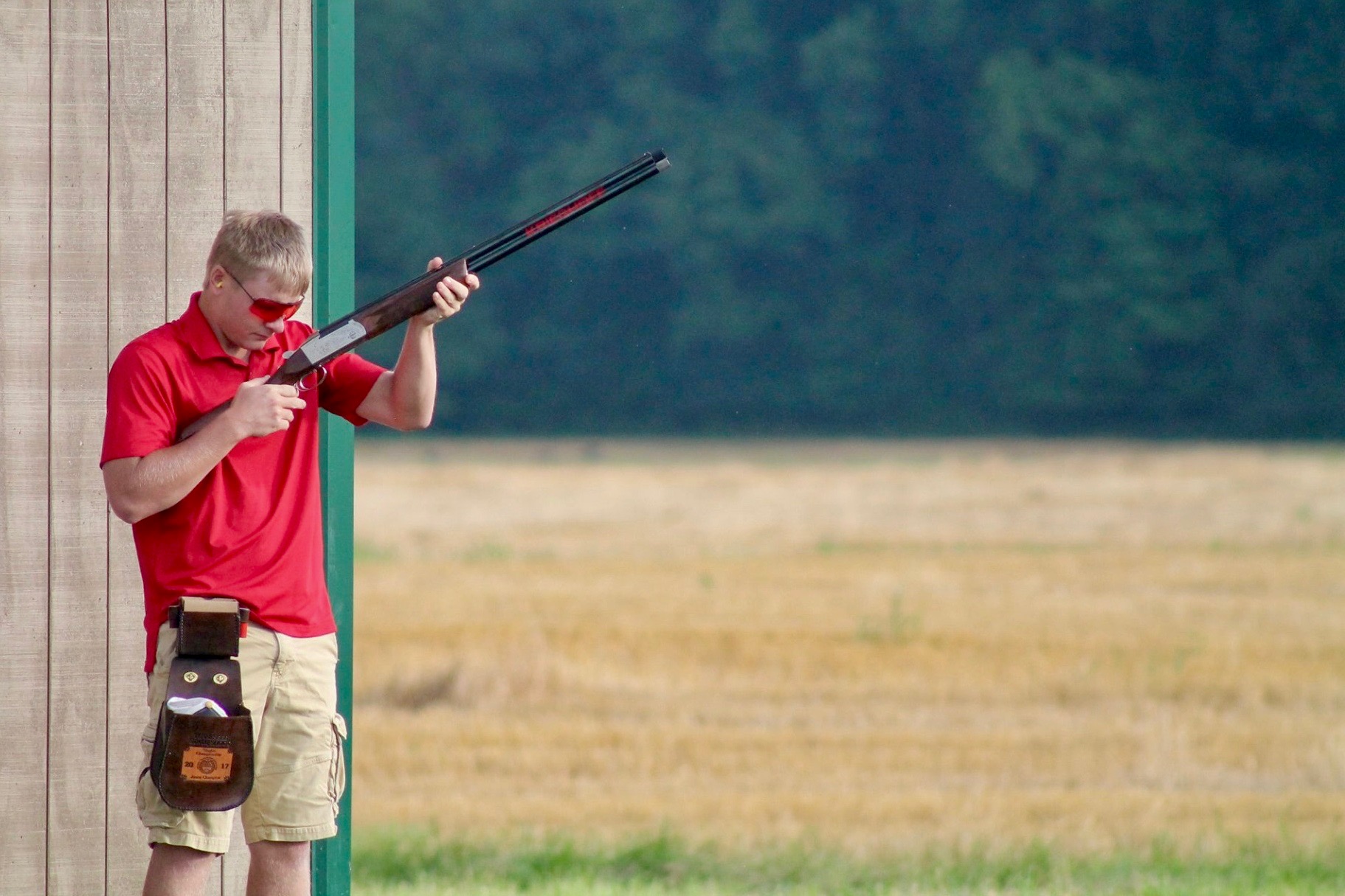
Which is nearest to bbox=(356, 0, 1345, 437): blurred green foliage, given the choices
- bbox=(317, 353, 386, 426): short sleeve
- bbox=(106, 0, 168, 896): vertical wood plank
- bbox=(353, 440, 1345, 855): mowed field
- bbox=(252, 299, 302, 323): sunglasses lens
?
bbox=(353, 440, 1345, 855): mowed field

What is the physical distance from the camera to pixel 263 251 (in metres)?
2.85

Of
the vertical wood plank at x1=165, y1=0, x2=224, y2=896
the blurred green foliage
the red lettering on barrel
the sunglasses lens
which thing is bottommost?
the sunglasses lens

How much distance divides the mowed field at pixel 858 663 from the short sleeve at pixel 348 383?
147 inches

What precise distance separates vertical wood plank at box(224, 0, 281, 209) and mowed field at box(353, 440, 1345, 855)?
3.39 meters

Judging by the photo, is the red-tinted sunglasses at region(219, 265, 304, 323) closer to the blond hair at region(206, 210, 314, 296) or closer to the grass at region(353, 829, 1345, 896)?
the blond hair at region(206, 210, 314, 296)

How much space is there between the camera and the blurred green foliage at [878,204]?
4622 centimetres

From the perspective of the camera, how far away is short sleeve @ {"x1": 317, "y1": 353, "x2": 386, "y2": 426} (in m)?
3.18

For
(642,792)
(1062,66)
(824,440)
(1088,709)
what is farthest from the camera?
(1062,66)

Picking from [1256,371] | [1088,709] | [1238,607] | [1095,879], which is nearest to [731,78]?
[1256,371]

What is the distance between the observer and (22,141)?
3.72 metres

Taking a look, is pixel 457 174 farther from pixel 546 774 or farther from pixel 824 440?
pixel 546 774

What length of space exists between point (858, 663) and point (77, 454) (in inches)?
361

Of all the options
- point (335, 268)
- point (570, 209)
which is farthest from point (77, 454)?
point (570, 209)

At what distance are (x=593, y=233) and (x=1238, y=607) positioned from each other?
34413 millimetres
